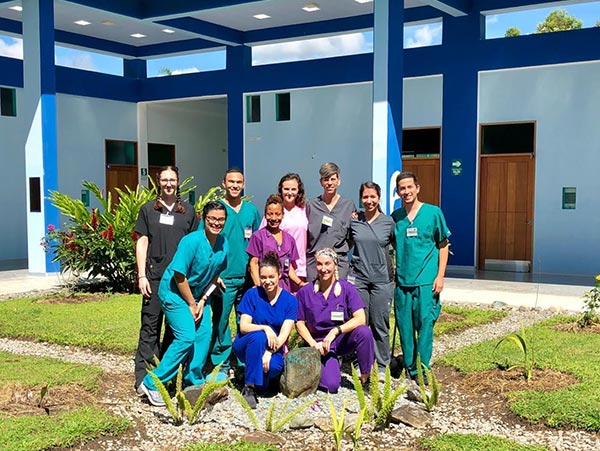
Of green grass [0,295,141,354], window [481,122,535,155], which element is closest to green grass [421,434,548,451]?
green grass [0,295,141,354]

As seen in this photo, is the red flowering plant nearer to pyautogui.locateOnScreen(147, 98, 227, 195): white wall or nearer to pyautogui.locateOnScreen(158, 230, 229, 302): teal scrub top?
pyautogui.locateOnScreen(158, 230, 229, 302): teal scrub top

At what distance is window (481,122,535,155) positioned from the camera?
13.6 metres

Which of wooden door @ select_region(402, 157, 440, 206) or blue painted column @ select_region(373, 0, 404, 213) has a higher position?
blue painted column @ select_region(373, 0, 404, 213)

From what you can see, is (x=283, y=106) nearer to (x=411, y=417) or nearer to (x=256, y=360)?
(x=256, y=360)

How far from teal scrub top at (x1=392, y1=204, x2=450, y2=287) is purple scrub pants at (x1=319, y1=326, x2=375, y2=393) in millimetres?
549

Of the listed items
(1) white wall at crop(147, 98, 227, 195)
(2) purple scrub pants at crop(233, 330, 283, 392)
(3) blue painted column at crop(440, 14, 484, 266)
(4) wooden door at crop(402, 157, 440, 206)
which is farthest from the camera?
(1) white wall at crop(147, 98, 227, 195)

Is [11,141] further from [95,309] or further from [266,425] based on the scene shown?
[266,425]

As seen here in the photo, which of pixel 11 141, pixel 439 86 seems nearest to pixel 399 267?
pixel 439 86

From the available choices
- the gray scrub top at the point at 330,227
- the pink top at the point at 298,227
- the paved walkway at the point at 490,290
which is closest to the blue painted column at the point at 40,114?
the paved walkway at the point at 490,290

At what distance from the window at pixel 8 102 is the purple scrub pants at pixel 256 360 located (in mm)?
12780

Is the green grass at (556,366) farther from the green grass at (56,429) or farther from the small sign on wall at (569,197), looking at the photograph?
the small sign on wall at (569,197)

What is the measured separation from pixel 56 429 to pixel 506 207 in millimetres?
11188

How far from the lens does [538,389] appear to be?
5.35 metres

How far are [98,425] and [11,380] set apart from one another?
142 cm
